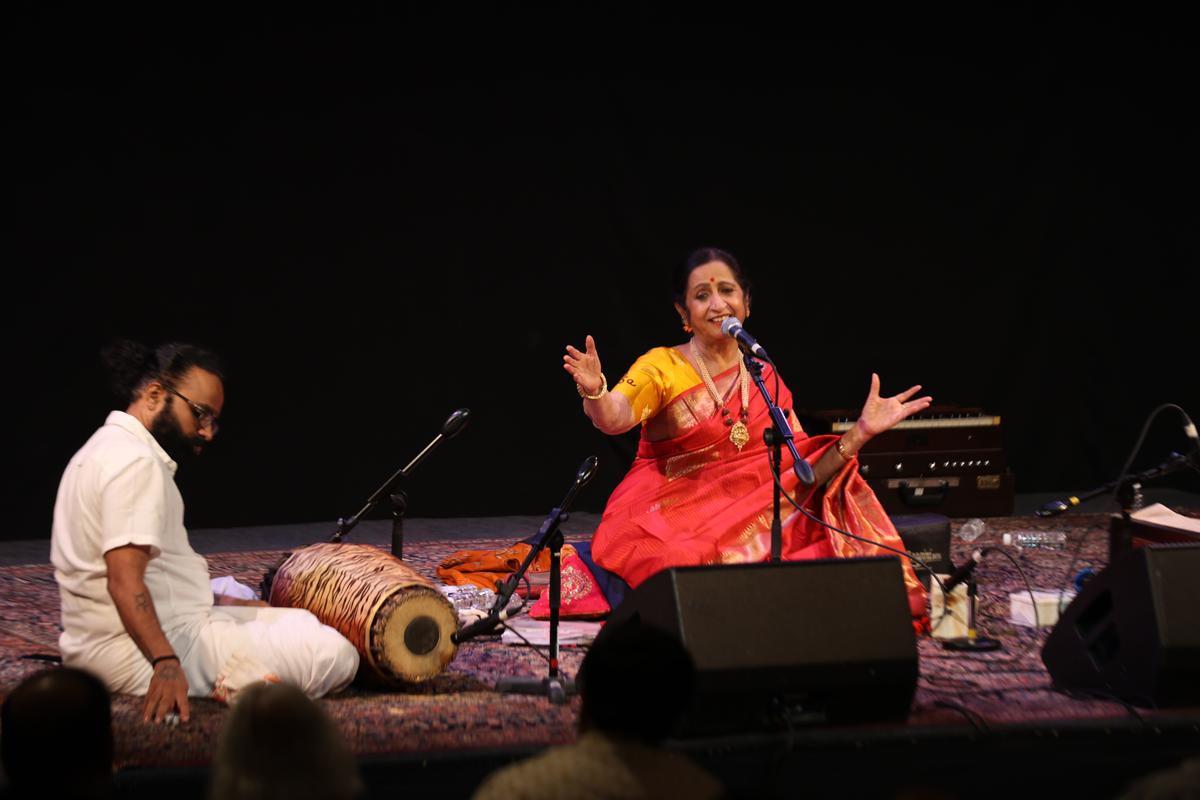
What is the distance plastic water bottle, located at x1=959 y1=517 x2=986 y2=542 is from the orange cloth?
218 centimetres

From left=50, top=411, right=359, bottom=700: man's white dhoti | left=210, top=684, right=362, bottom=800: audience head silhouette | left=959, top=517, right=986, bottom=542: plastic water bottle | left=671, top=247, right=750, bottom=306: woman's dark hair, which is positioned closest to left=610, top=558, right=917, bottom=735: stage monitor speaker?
left=50, top=411, right=359, bottom=700: man's white dhoti

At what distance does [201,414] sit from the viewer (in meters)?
3.68

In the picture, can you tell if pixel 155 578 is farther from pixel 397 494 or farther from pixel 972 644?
pixel 972 644

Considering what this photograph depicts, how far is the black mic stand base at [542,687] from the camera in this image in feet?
12.5

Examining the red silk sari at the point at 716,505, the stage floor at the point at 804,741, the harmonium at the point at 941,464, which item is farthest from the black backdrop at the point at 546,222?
the stage floor at the point at 804,741

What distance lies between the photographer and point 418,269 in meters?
7.30

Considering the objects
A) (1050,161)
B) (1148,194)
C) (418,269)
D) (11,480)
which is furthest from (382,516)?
(1148,194)

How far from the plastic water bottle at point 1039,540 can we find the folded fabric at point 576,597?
95.2 inches

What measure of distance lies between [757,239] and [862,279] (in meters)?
0.73

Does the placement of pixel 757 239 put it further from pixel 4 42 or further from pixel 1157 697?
pixel 1157 697

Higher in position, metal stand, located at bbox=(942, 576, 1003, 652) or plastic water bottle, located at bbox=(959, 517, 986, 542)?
plastic water bottle, located at bbox=(959, 517, 986, 542)

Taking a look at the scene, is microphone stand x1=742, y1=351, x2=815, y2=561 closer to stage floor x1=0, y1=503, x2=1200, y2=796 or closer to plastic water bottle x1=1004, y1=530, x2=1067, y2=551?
stage floor x1=0, y1=503, x2=1200, y2=796

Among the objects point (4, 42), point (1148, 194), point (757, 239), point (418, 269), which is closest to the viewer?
point (4, 42)

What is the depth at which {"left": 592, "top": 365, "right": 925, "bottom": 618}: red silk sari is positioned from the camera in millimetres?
4969
